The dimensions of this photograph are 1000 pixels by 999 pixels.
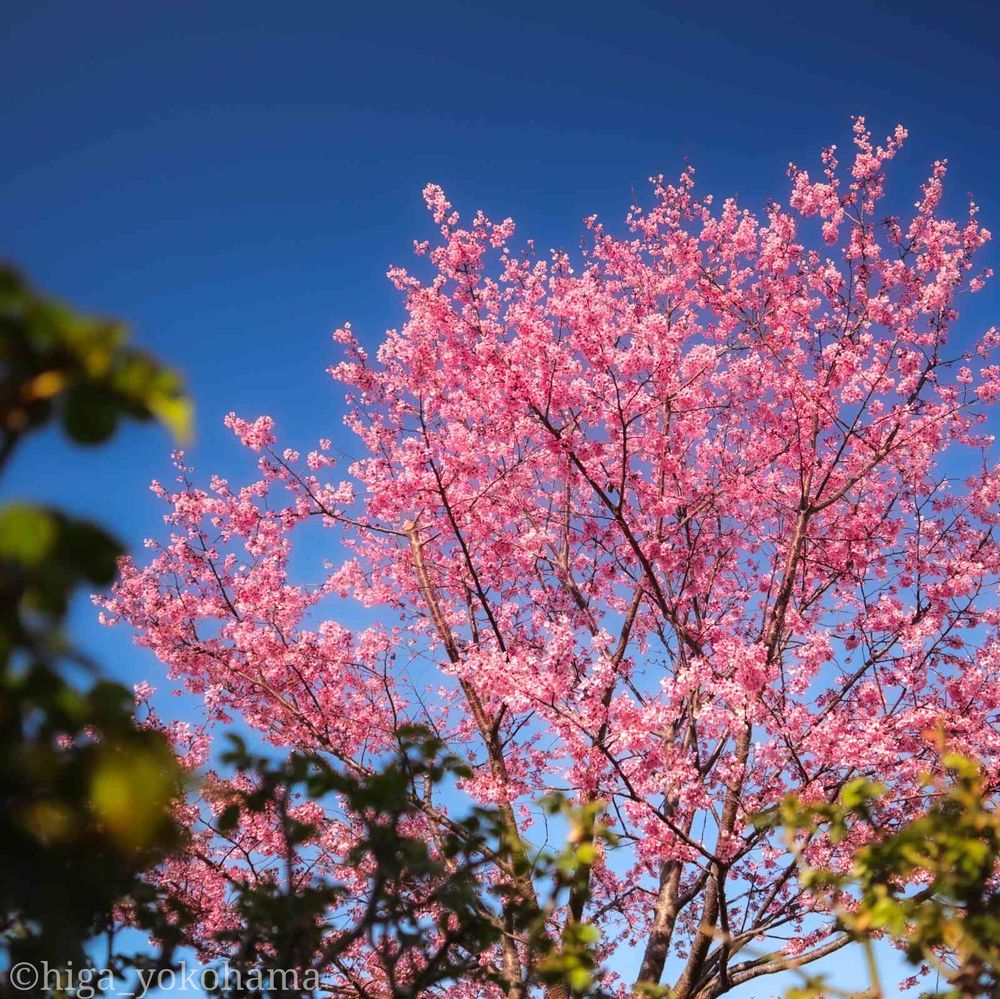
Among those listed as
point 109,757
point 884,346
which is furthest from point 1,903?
point 884,346

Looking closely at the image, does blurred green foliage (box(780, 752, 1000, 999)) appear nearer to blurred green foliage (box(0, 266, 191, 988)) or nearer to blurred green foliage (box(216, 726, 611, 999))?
blurred green foliage (box(216, 726, 611, 999))

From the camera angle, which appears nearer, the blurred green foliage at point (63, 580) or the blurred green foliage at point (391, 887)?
the blurred green foliage at point (63, 580)

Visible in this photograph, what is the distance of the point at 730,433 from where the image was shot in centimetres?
1302

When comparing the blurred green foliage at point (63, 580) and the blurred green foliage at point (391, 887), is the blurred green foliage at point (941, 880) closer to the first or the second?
the blurred green foliage at point (391, 887)

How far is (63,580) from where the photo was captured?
4.99ft

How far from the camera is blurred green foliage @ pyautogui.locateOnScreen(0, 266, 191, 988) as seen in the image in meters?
1.53

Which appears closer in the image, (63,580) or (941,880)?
(63,580)

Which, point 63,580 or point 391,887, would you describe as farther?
point 391,887

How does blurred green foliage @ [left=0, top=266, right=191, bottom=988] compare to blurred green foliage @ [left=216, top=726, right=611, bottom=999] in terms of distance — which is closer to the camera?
blurred green foliage @ [left=0, top=266, right=191, bottom=988]

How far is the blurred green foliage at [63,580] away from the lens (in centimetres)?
153

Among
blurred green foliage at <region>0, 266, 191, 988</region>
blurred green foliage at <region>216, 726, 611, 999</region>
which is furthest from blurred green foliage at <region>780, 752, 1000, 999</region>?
blurred green foliage at <region>0, 266, 191, 988</region>

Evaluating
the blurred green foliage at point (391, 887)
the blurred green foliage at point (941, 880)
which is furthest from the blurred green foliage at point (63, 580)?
the blurred green foliage at point (941, 880)

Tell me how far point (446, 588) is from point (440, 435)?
2536 mm

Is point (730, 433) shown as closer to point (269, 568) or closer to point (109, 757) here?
point (269, 568)
